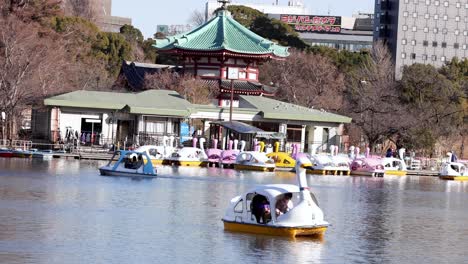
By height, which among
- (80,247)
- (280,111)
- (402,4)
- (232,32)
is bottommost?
(80,247)

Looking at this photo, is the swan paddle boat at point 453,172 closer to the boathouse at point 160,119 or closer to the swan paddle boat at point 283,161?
the boathouse at point 160,119

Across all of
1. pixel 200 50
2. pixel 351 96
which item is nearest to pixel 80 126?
pixel 200 50

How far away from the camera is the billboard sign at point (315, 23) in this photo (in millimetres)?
190750

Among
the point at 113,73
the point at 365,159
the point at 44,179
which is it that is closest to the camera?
the point at 44,179

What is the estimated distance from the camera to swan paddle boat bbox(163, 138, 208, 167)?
2616 inches

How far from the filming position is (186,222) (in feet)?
113

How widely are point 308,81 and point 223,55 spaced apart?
1459 cm

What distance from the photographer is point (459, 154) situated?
95.0m

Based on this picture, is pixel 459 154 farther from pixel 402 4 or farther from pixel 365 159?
pixel 402 4

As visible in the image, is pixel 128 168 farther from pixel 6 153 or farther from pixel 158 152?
pixel 6 153

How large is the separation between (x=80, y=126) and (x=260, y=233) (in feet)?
147

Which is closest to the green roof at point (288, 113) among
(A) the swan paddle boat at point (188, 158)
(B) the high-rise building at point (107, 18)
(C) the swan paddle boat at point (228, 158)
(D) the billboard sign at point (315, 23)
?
(C) the swan paddle boat at point (228, 158)

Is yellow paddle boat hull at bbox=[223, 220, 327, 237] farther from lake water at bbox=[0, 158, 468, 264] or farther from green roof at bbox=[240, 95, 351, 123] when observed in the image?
green roof at bbox=[240, 95, 351, 123]

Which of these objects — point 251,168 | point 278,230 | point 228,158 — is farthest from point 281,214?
point 228,158
